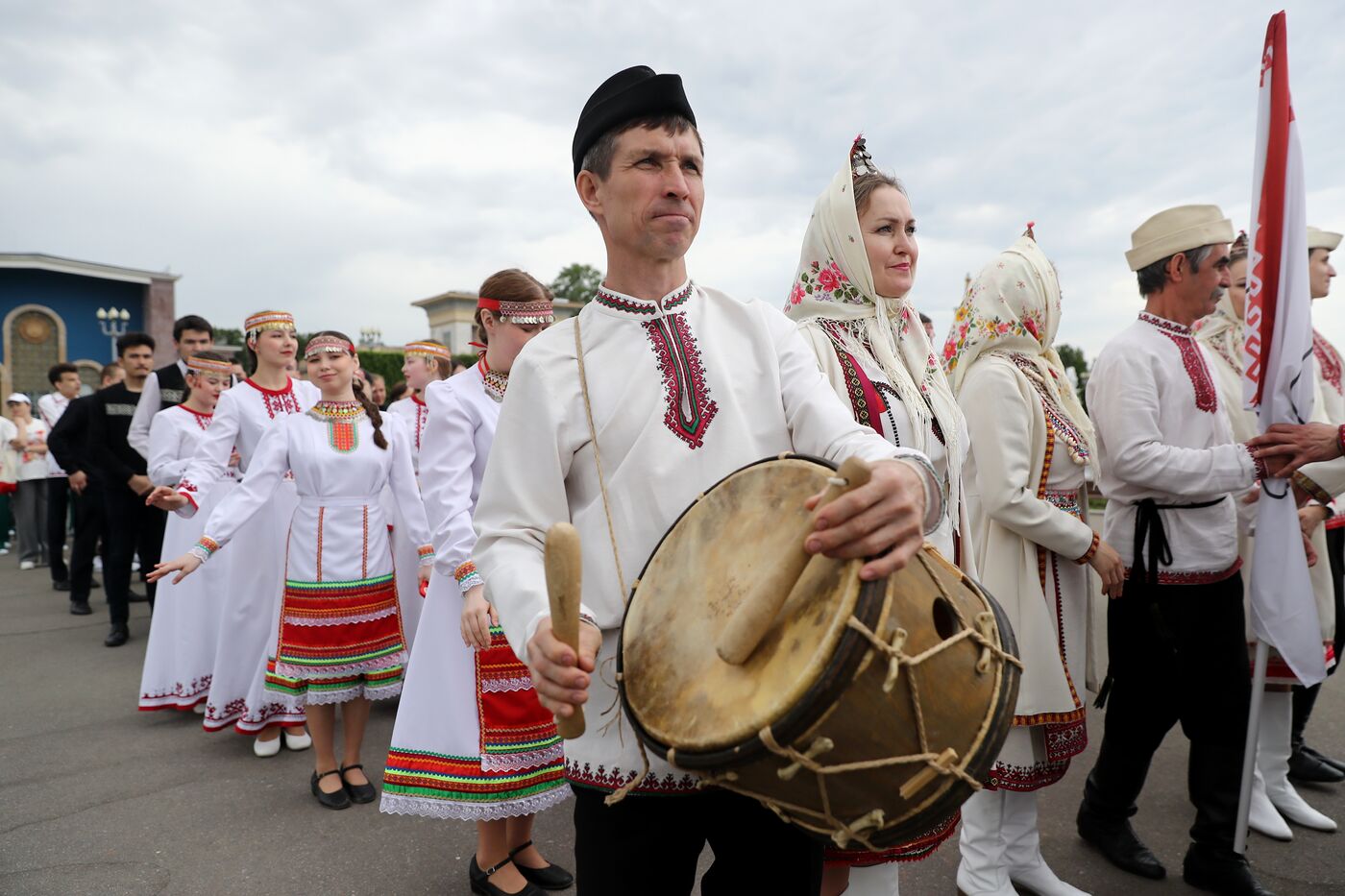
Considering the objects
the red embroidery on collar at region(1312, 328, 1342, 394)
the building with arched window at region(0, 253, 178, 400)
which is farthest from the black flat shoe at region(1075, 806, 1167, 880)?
the building with arched window at region(0, 253, 178, 400)

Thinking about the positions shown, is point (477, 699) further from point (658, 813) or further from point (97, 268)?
point (97, 268)

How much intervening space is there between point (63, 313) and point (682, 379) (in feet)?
118

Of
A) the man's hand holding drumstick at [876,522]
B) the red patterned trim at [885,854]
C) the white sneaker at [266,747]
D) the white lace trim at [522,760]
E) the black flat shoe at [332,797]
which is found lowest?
the white sneaker at [266,747]

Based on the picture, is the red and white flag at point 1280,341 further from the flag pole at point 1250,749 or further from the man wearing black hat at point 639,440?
the man wearing black hat at point 639,440

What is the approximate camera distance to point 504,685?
2859mm

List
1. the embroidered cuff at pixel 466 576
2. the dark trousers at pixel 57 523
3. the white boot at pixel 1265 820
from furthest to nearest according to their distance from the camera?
the dark trousers at pixel 57 523 < the white boot at pixel 1265 820 < the embroidered cuff at pixel 466 576

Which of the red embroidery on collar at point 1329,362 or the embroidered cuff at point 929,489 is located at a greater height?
the red embroidery on collar at point 1329,362

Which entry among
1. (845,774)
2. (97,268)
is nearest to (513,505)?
(845,774)

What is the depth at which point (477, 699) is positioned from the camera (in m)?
2.90

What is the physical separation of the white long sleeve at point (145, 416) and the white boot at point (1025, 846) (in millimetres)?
→ 6170

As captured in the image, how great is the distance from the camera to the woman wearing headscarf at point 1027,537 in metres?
2.77

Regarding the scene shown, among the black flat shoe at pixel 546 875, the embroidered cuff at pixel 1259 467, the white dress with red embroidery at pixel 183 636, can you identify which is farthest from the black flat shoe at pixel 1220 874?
the white dress with red embroidery at pixel 183 636

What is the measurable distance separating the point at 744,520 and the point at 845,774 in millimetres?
398

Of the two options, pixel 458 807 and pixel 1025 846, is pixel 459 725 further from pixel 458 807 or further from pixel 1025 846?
pixel 1025 846
